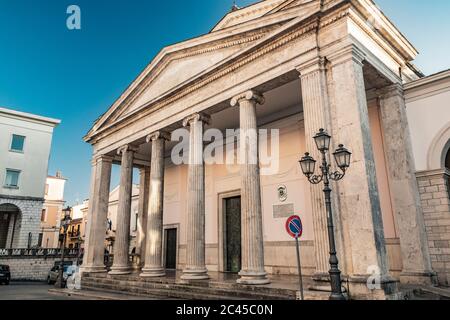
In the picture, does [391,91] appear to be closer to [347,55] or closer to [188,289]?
[347,55]

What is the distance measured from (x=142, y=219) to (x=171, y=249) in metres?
2.31

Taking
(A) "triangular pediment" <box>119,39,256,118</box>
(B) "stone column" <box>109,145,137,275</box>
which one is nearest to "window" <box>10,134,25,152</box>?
(B) "stone column" <box>109,145,137,275</box>

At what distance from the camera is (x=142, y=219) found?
709 inches

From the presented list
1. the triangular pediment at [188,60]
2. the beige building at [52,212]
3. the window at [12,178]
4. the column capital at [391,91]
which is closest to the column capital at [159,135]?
the triangular pediment at [188,60]

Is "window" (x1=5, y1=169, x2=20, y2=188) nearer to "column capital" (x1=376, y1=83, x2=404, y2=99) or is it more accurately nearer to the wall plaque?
the wall plaque

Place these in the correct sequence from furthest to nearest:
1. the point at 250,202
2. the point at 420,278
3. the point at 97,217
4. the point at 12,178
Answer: the point at 12,178
the point at 97,217
the point at 250,202
the point at 420,278

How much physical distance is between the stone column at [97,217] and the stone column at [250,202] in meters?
8.86

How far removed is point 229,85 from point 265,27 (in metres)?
2.12

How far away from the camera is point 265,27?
32.8 feet

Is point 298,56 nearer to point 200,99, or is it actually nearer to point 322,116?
point 322,116

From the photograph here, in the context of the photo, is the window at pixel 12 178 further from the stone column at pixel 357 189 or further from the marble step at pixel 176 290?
the stone column at pixel 357 189

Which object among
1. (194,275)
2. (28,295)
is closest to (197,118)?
(194,275)

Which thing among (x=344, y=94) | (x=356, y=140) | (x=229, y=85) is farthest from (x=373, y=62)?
(x=229, y=85)

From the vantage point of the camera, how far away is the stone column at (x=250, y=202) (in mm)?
8986
